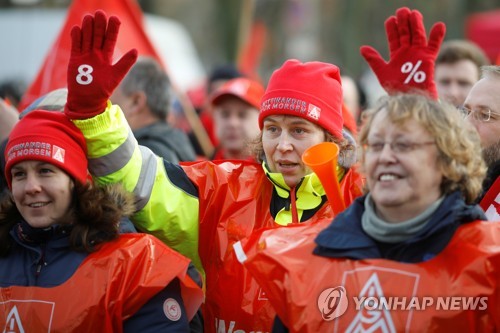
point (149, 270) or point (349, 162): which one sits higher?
point (349, 162)

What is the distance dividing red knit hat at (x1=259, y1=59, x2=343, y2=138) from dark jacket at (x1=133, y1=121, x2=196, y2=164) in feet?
5.49

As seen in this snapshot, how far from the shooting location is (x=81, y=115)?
183 inches

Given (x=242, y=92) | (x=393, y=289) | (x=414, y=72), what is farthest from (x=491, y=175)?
(x=242, y=92)

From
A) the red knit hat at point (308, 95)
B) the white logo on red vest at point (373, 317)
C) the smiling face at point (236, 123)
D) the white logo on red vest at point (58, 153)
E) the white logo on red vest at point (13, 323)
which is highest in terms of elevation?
the red knit hat at point (308, 95)

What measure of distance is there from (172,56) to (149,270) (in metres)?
11.2

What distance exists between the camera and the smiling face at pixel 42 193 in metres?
4.57

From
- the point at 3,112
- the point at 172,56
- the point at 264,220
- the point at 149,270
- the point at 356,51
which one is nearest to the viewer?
the point at 149,270

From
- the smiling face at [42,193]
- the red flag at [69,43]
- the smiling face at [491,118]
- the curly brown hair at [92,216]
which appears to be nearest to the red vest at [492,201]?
the smiling face at [491,118]

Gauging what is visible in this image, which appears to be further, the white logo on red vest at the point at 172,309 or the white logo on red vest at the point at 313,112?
the white logo on red vest at the point at 313,112

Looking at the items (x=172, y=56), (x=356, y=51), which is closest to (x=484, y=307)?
(x=172, y=56)

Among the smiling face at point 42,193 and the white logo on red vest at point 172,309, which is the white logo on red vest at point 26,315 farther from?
the white logo on red vest at point 172,309

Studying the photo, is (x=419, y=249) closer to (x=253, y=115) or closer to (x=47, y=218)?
(x=47, y=218)

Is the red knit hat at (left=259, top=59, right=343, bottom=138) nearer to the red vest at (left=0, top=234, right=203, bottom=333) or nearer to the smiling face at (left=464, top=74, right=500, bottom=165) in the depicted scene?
the smiling face at (left=464, top=74, right=500, bottom=165)

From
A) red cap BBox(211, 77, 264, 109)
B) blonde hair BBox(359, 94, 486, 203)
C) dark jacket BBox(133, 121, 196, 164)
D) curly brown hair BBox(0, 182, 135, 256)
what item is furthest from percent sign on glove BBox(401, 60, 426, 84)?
red cap BBox(211, 77, 264, 109)
